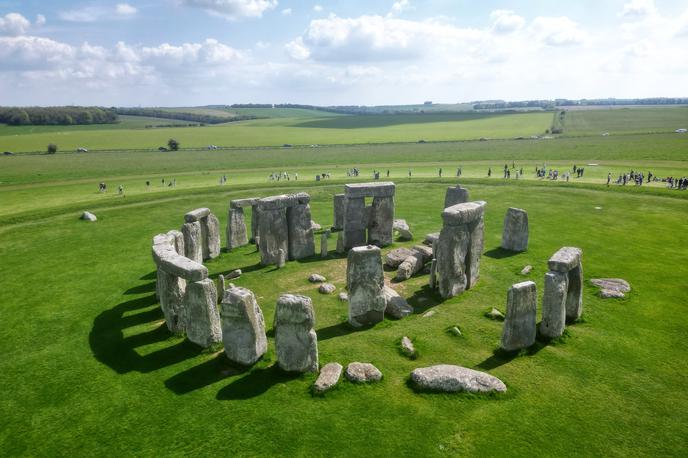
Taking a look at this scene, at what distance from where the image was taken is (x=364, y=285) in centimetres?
1452

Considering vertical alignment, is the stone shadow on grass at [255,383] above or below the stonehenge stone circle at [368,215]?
below

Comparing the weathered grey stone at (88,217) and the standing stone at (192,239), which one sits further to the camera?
the weathered grey stone at (88,217)

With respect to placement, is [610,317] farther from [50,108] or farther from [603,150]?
[50,108]

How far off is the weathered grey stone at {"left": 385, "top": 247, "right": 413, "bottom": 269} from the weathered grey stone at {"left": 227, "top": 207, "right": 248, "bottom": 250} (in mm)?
7865

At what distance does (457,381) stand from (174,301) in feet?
28.4

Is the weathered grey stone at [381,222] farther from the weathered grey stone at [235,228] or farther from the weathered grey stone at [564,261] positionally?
the weathered grey stone at [564,261]

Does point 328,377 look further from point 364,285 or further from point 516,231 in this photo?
point 516,231

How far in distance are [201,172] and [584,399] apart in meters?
55.5

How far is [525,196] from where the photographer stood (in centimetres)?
3491

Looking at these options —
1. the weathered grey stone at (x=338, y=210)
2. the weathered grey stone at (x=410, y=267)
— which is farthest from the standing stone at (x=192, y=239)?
the weathered grey stone at (x=338, y=210)

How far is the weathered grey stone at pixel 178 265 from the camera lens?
1302 cm

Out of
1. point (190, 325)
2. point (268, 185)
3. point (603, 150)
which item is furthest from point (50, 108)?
point (190, 325)

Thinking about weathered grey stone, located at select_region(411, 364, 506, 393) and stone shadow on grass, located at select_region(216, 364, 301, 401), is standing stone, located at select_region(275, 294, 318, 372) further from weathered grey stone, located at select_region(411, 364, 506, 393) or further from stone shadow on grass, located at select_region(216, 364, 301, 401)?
weathered grey stone, located at select_region(411, 364, 506, 393)

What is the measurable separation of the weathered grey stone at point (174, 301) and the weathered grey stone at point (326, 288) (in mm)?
5120
